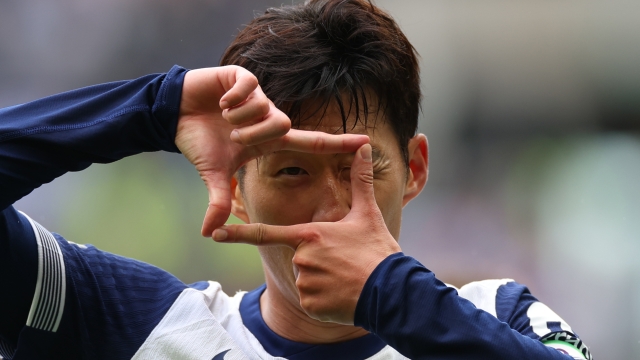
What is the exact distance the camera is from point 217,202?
0.91 meters

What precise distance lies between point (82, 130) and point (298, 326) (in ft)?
1.68

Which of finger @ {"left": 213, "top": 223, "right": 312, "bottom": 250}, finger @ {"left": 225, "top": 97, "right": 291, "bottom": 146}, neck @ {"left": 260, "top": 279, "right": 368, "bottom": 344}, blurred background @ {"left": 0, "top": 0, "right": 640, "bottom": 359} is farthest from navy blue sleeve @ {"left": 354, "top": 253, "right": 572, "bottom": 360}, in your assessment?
blurred background @ {"left": 0, "top": 0, "right": 640, "bottom": 359}

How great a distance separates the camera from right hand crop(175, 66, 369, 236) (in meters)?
0.89

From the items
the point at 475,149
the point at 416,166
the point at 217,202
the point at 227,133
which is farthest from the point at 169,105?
the point at 475,149

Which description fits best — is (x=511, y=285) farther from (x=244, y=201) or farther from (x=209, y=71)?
(x=209, y=71)

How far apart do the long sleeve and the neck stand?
371 millimetres

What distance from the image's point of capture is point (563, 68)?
2654 mm

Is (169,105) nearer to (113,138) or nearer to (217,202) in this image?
(113,138)

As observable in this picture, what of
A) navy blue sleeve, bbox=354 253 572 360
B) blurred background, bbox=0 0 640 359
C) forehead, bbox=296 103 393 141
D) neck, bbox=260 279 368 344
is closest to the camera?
navy blue sleeve, bbox=354 253 572 360

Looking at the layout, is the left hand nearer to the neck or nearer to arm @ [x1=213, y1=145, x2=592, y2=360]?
arm @ [x1=213, y1=145, x2=592, y2=360]

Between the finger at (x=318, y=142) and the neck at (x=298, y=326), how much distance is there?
0.38m

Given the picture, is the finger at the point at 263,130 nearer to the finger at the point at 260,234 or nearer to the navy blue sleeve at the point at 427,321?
the finger at the point at 260,234

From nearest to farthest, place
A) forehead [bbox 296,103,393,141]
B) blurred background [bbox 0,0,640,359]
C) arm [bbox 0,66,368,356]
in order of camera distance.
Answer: arm [bbox 0,66,368,356] → forehead [bbox 296,103,393,141] → blurred background [bbox 0,0,640,359]

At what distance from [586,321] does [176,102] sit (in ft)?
5.73
